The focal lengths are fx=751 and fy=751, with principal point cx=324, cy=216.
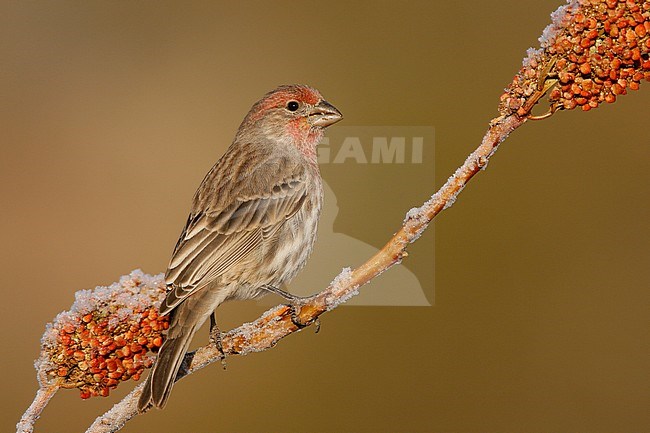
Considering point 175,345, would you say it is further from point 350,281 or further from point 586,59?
point 586,59

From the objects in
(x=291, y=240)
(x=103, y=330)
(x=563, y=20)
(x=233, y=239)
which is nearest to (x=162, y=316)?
(x=103, y=330)

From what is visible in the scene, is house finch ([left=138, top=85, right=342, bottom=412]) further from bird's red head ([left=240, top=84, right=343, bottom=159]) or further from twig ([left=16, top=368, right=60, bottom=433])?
twig ([left=16, top=368, right=60, bottom=433])

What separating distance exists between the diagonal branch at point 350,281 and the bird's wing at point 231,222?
1.78ft

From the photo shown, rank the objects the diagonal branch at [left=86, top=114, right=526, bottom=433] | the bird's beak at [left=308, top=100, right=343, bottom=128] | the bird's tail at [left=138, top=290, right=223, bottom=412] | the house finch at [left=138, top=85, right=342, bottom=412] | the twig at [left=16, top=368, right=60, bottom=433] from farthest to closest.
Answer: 1. the bird's beak at [left=308, top=100, right=343, bottom=128]
2. the house finch at [left=138, top=85, right=342, bottom=412]
3. the bird's tail at [left=138, top=290, right=223, bottom=412]
4. the diagonal branch at [left=86, top=114, right=526, bottom=433]
5. the twig at [left=16, top=368, right=60, bottom=433]

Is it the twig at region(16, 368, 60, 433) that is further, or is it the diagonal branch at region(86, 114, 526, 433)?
the diagonal branch at region(86, 114, 526, 433)

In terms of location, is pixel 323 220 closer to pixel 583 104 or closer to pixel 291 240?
pixel 291 240

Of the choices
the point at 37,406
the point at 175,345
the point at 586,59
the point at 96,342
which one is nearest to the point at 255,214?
the point at 175,345

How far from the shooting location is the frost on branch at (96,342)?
204 cm

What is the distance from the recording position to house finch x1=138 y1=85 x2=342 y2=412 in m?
2.74

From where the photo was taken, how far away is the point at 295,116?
341 centimetres

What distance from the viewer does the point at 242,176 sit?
10.7 ft

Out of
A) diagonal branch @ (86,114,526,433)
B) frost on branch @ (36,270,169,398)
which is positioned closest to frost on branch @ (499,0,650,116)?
diagonal branch @ (86,114,526,433)

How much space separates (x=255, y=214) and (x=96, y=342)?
1.18m

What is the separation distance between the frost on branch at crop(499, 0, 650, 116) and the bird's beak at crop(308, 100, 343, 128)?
1391 mm
